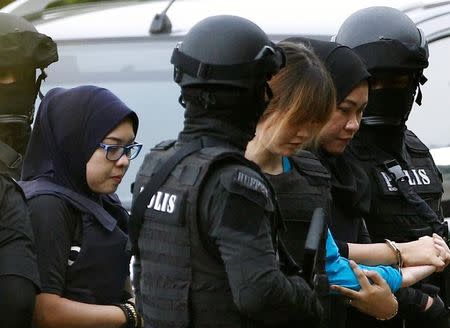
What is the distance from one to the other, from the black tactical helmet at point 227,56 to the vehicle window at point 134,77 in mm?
1646

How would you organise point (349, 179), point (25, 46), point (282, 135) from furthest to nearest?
point (25, 46) < point (349, 179) < point (282, 135)

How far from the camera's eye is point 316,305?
3.79 metres

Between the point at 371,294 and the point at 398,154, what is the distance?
2.87ft

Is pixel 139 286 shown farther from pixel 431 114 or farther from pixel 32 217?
pixel 431 114

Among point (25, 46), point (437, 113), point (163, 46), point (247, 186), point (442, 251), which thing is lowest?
point (437, 113)

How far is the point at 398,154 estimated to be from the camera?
5004 mm

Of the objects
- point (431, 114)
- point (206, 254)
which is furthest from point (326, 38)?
point (206, 254)

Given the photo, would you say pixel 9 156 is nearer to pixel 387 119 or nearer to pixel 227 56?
pixel 227 56

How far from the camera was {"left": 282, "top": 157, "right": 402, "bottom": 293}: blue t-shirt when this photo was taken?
4125mm

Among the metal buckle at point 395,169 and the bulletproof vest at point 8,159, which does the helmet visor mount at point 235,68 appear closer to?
the bulletproof vest at point 8,159

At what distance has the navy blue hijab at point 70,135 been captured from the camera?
14.8ft

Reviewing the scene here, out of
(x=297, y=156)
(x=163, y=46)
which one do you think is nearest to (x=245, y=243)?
(x=297, y=156)

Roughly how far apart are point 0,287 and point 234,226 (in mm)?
831

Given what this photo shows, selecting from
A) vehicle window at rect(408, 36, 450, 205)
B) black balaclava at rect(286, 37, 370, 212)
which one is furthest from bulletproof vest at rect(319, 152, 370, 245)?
vehicle window at rect(408, 36, 450, 205)
